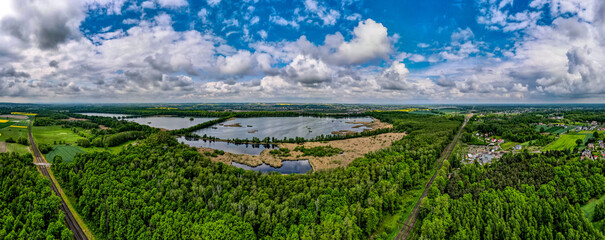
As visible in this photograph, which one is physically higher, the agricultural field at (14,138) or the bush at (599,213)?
the agricultural field at (14,138)

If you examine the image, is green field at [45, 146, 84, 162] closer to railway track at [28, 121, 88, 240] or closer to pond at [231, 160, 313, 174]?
railway track at [28, 121, 88, 240]

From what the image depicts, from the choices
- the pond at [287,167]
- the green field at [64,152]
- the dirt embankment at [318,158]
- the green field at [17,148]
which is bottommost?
the pond at [287,167]

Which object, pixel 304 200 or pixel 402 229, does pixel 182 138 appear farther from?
pixel 402 229

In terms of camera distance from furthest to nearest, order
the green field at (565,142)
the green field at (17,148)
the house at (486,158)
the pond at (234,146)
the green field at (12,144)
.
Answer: the pond at (234,146) < the green field at (565,142) < the house at (486,158) < the green field at (12,144) < the green field at (17,148)

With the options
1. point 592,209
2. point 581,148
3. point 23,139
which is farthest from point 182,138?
point 581,148

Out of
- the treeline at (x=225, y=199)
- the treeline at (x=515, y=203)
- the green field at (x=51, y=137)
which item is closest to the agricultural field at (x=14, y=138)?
the green field at (x=51, y=137)

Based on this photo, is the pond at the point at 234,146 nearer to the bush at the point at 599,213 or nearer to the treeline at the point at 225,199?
the treeline at the point at 225,199

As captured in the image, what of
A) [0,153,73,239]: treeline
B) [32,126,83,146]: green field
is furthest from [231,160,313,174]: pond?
[32,126,83,146]: green field
